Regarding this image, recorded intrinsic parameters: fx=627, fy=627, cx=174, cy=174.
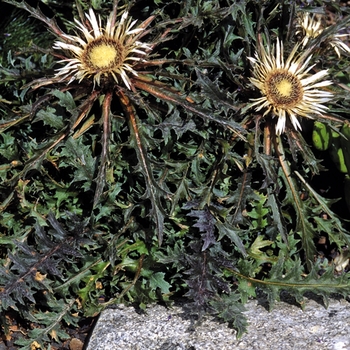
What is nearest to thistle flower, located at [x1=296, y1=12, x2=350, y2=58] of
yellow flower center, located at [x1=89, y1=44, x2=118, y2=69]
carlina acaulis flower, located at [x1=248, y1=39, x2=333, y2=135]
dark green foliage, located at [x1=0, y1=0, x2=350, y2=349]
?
dark green foliage, located at [x1=0, y1=0, x2=350, y2=349]

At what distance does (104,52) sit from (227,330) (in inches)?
58.9

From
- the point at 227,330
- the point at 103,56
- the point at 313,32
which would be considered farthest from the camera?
the point at 313,32

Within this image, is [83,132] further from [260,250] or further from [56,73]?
[260,250]

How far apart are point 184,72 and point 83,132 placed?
681 millimetres

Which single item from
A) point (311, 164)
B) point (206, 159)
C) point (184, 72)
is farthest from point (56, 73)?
point (311, 164)

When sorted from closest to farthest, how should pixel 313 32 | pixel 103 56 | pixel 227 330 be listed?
1. pixel 227 330
2. pixel 103 56
3. pixel 313 32

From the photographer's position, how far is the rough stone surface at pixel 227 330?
2908 mm

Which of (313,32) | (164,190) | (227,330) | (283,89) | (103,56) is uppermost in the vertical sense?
(313,32)

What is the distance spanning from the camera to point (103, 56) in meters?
3.15

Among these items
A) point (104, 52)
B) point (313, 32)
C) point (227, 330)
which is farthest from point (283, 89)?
point (227, 330)

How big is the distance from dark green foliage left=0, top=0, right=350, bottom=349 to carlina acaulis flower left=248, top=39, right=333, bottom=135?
95 mm

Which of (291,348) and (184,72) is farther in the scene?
(184,72)

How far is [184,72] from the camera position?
11.4 ft

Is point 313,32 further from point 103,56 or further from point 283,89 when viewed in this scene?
point 103,56
